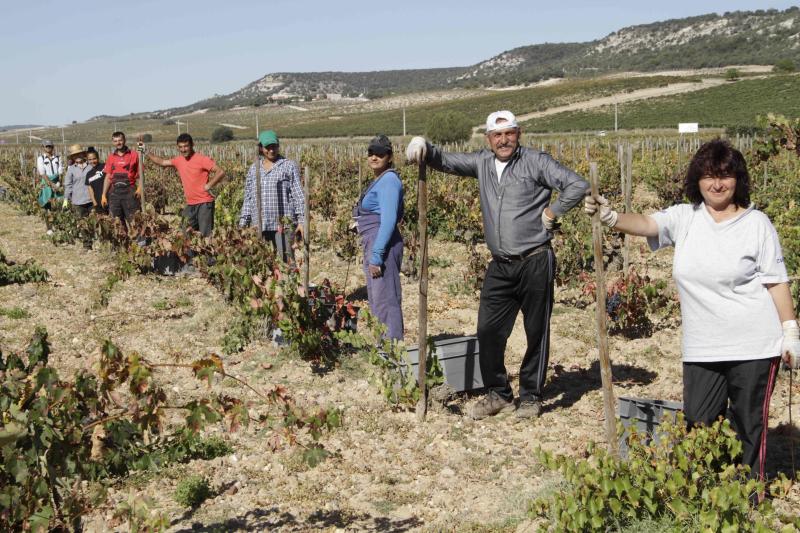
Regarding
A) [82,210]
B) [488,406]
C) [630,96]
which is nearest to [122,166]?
[82,210]

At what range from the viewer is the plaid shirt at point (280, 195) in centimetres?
680

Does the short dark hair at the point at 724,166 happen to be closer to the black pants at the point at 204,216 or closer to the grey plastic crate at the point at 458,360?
the grey plastic crate at the point at 458,360

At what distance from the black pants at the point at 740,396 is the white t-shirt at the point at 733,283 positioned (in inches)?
2.4

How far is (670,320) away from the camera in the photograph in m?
6.88

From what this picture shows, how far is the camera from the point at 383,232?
4902 millimetres

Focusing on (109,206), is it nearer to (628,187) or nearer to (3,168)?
(628,187)

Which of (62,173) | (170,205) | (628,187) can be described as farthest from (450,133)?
(628,187)

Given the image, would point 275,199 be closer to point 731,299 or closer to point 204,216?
point 204,216

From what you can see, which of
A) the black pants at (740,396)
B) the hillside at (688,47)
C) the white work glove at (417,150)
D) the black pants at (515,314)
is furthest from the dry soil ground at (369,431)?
the hillside at (688,47)

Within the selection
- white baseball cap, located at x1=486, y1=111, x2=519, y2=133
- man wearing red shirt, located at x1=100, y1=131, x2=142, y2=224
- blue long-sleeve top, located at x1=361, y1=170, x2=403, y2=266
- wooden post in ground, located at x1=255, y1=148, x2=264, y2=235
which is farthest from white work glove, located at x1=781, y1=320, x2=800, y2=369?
man wearing red shirt, located at x1=100, y1=131, x2=142, y2=224

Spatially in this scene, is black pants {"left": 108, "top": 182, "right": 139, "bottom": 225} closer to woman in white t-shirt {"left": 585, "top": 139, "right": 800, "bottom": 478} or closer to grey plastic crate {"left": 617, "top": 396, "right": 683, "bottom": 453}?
grey plastic crate {"left": 617, "top": 396, "right": 683, "bottom": 453}

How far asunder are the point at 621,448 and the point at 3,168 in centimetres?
2785

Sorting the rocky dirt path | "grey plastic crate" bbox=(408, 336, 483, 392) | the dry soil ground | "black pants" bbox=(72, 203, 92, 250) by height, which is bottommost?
the dry soil ground

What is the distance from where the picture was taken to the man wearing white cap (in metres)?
4.27
